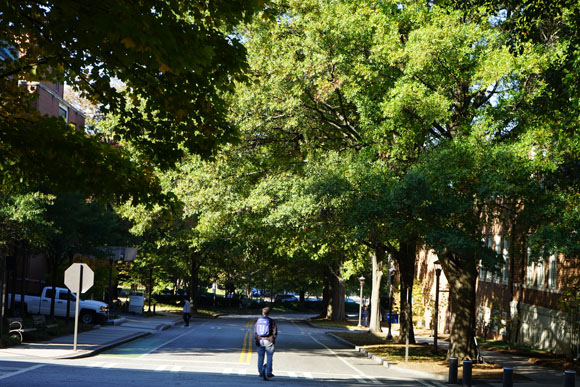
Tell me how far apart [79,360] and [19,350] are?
2.18 metres

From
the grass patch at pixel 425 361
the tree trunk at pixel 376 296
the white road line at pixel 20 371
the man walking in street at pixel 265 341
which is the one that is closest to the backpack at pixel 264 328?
the man walking in street at pixel 265 341

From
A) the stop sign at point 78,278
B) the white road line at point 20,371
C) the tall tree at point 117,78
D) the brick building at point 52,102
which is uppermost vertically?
the brick building at point 52,102

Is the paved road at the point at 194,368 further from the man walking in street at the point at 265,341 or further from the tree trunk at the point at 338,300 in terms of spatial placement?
the tree trunk at the point at 338,300

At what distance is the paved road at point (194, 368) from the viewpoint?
14.8 metres

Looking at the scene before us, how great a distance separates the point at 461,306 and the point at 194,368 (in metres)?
9.25

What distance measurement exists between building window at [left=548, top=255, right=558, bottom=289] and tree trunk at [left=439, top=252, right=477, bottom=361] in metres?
9.13

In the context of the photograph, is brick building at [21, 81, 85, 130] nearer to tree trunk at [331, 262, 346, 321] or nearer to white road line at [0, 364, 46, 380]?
tree trunk at [331, 262, 346, 321]

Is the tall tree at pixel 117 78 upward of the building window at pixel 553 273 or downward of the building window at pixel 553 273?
upward

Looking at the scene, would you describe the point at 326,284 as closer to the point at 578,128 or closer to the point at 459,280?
the point at 459,280

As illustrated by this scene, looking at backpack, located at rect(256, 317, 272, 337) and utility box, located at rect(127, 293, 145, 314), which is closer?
backpack, located at rect(256, 317, 272, 337)

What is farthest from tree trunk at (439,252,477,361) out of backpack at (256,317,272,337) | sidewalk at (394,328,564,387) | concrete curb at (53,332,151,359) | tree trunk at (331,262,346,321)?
tree trunk at (331,262,346,321)

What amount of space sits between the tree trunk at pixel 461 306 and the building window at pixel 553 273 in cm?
913

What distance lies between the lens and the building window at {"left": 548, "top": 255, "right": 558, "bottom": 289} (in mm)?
30422

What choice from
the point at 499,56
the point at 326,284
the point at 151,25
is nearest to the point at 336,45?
the point at 499,56
